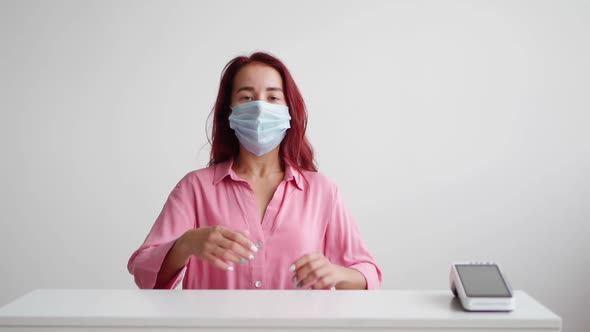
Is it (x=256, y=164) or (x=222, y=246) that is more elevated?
(x=256, y=164)

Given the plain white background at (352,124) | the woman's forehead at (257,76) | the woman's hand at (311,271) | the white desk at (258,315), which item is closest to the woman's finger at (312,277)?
the woman's hand at (311,271)

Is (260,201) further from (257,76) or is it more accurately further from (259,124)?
(257,76)

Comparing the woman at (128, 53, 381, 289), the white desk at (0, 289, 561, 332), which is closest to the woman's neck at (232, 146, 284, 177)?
the woman at (128, 53, 381, 289)

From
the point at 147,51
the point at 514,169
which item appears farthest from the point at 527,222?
the point at 147,51

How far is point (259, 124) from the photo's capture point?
1.74 meters

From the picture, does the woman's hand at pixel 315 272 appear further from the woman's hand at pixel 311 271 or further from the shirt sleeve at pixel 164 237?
the shirt sleeve at pixel 164 237

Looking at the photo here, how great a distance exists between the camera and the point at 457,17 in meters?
3.91

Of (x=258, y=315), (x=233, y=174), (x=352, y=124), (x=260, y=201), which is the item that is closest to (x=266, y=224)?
(x=260, y=201)

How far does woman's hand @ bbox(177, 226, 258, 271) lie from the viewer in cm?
124

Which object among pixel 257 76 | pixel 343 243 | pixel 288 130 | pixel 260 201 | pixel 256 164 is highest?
pixel 257 76

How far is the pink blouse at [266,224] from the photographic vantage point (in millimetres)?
1691

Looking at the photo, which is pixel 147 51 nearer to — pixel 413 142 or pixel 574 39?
pixel 413 142

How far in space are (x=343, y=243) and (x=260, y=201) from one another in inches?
10.6

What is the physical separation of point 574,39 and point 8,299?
390 centimetres
